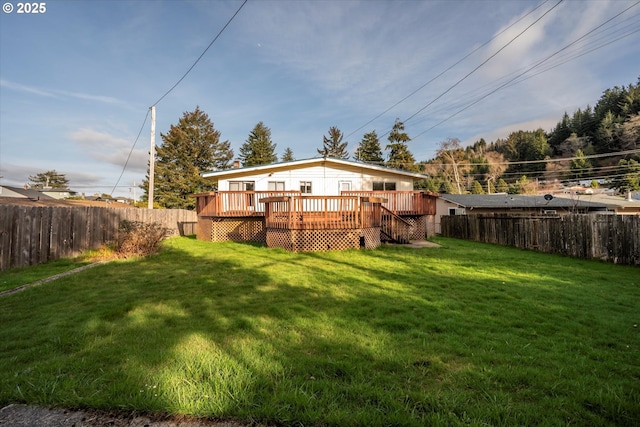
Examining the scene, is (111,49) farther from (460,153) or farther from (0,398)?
(460,153)

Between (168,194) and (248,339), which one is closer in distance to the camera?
(248,339)

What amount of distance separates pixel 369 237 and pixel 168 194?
36.2 meters

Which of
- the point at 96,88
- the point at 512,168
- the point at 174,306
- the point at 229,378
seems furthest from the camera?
the point at 512,168

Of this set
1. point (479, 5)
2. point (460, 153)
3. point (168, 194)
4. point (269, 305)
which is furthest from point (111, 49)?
point (460, 153)

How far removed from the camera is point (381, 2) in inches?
517

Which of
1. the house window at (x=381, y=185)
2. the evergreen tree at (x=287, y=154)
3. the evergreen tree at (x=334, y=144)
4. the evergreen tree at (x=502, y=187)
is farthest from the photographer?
the evergreen tree at (x=287, y=154)

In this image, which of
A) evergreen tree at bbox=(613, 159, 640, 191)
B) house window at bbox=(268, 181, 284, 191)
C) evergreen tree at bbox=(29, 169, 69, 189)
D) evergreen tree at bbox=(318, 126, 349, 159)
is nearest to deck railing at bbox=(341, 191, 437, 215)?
house window at bbox=(268, 181, 284, 191)

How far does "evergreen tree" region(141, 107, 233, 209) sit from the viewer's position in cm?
4059

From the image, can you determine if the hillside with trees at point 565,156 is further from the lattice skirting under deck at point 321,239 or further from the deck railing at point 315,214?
the deck railing at point 315,214

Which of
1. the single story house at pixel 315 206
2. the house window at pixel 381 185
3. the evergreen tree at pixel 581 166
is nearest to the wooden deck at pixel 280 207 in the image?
the single story house at pixel 315 206

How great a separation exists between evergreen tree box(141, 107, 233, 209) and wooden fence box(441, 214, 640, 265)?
36.7 meters

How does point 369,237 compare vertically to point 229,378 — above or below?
above

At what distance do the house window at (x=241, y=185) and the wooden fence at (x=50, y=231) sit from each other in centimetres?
650

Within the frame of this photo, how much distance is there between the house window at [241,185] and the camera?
18578mm
